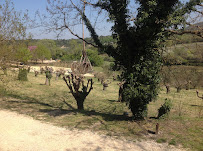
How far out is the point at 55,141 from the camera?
6.41 meters

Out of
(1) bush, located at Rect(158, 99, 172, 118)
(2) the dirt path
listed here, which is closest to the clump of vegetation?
(2) the dirt path

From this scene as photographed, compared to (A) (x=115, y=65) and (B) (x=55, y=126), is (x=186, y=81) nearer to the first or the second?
(A) (x=115, y=65)

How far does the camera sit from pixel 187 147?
6059mm

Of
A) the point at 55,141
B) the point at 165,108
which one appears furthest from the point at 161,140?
the point at 55,141

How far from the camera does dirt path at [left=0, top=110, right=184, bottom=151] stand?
5941mm

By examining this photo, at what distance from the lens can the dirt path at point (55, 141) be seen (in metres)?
5.94

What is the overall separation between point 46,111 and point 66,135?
11.8 ft

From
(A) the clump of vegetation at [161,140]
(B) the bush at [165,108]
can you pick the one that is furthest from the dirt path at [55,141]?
(B) the bush at [165,108]

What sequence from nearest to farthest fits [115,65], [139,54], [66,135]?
[66,135] → [139,54] → [115,65]

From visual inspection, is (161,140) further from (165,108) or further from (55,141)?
(55,141)

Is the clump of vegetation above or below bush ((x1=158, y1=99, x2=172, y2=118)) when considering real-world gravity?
below

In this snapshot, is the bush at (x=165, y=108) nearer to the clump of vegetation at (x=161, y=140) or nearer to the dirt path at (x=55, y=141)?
the clump of vegetation at (x=161, y=140)

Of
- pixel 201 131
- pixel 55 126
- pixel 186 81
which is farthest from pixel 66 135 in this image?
pixel 186 81

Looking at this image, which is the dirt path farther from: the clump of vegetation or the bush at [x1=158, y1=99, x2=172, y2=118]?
the bush at [x1=158, y1=99, x2=172, y2=118]
